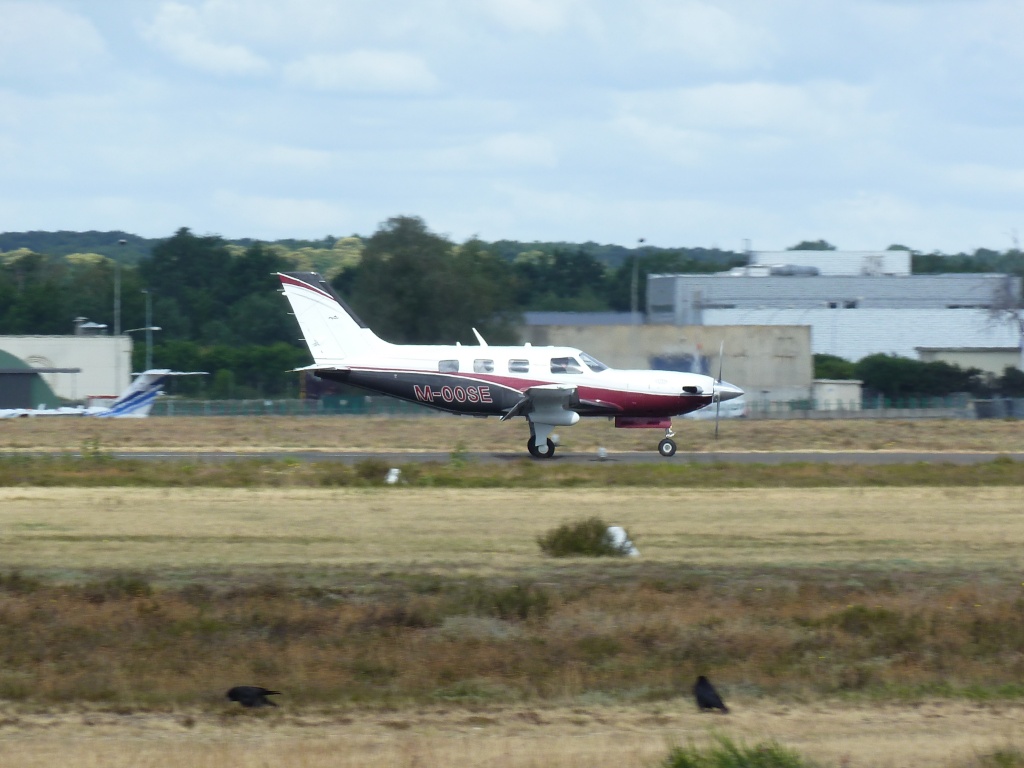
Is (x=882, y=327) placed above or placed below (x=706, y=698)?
above

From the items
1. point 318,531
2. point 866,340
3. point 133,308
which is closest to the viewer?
point 318,531

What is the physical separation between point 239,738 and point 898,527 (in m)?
12.8

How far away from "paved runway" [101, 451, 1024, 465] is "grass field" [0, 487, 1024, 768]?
11.4 meters

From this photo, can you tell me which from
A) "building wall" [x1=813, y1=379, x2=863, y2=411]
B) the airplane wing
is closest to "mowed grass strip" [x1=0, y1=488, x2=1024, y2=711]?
the airplane wing

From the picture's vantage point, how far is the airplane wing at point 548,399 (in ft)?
101

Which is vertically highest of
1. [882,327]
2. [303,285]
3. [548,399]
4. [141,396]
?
[882,327]

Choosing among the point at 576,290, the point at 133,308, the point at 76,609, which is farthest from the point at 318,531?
the point at 576,290

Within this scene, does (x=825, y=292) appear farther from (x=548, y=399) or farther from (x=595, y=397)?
(x=548, y=399)

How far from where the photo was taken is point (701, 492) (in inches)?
936

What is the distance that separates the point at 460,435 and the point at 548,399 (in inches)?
315

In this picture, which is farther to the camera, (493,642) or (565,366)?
(565,366)

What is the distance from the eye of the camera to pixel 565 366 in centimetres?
3134

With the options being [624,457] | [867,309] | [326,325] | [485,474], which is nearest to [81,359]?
[326,325]

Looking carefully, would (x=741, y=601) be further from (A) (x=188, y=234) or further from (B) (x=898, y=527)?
(A) (x=188, y=234)
